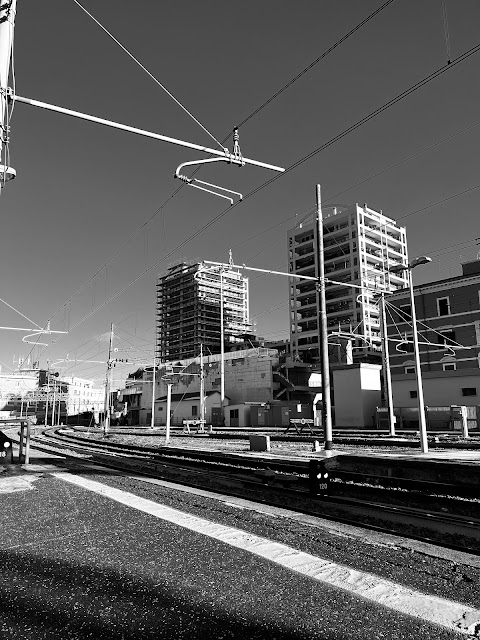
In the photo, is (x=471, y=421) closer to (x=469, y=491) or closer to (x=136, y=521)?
(x=469, y=491)

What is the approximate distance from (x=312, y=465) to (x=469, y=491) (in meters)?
3.09

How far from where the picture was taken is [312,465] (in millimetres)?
10188

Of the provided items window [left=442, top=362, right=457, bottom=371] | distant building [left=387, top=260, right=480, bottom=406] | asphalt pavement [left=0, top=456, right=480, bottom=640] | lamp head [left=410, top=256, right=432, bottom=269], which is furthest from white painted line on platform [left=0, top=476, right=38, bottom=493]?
window [left=442, top=362, right=457, bottom=371]

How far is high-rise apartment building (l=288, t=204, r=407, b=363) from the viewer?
10581 centimetres

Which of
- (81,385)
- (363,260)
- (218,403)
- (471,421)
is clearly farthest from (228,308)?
(471,421)

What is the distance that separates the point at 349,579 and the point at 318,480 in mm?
5183

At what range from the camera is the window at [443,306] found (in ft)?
179

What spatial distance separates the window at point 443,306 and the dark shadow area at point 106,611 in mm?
55697

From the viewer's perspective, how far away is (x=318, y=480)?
1010cm

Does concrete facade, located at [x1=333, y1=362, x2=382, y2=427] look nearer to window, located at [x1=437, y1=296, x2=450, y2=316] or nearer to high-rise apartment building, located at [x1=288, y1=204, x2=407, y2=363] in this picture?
window, located at [x1=437, y1=296, x2=450, y2=316]

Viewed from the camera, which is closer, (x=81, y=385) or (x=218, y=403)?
(x=218, y=403)

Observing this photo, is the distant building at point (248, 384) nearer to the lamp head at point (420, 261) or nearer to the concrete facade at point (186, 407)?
the concrete facade at point (186, 407)

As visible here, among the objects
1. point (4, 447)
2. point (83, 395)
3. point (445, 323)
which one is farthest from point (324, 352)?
point (83, 395)

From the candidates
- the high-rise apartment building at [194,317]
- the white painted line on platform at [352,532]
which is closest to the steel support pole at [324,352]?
the white painted line on platform at [352,532]
